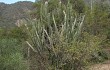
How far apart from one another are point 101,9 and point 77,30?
38.2ft

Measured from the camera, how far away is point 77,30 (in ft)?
40.8

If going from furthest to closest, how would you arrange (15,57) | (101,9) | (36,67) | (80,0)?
(101,9) → (80,0) → (36,67) → (15,57)

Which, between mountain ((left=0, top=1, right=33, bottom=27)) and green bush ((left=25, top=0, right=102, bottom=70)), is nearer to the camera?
green bush ((left=25, top=0, right=102, bottom=70))

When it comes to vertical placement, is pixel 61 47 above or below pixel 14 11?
below

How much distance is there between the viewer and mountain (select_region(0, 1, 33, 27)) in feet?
109

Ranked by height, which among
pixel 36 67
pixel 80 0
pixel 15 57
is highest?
pixel 80 0

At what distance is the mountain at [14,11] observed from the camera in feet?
109

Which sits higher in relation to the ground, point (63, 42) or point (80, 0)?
point (80, 0)

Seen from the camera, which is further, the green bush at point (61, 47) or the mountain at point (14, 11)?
the mountain at point (14, 11)

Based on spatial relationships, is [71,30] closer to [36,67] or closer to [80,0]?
[36,67]

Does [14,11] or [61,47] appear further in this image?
[14,11]

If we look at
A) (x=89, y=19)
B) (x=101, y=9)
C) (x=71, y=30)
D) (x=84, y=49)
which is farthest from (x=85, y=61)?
(x=101, y=9)

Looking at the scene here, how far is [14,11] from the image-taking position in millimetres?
37438

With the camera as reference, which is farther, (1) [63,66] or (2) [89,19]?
(2) [89,19]
